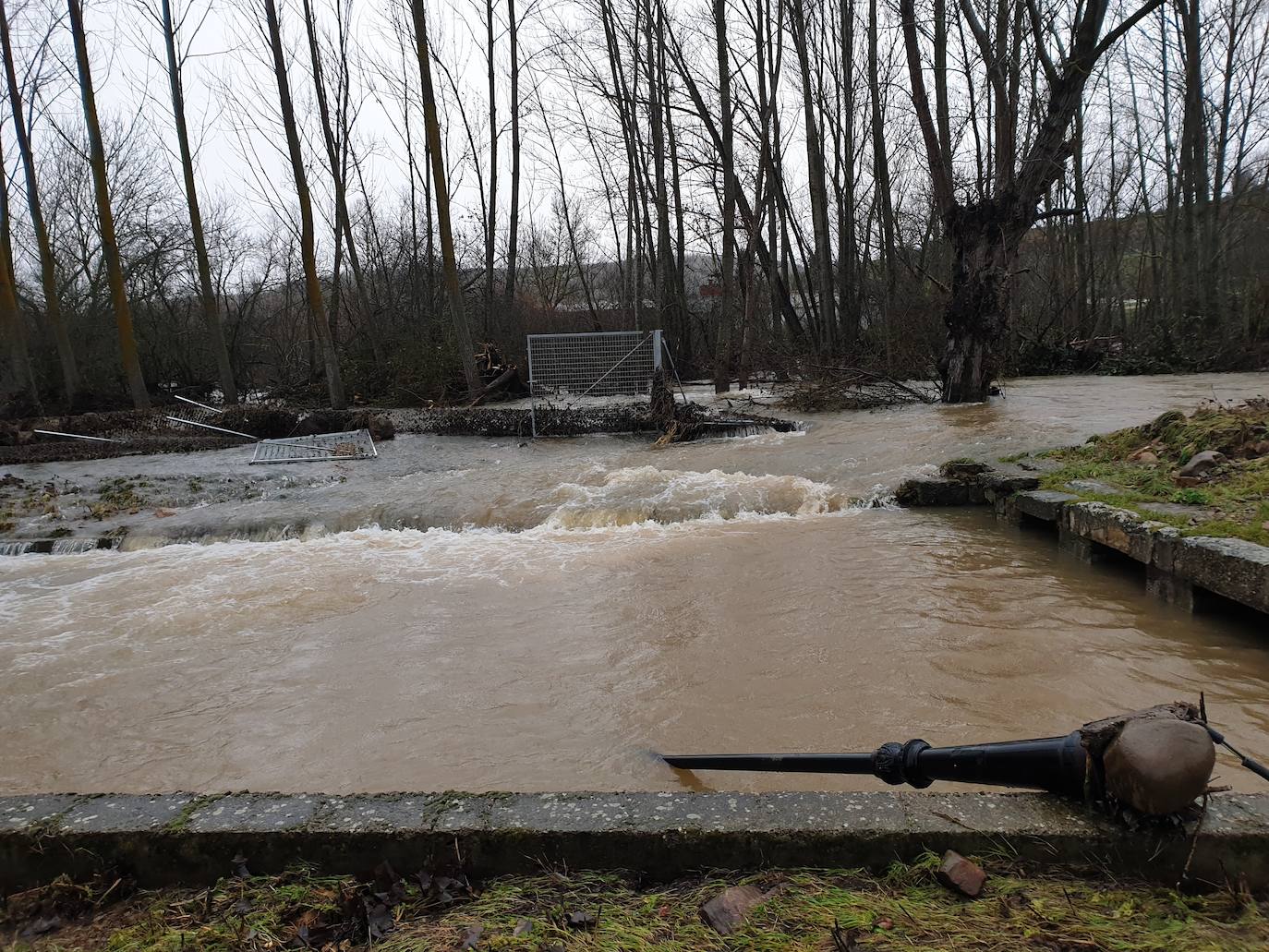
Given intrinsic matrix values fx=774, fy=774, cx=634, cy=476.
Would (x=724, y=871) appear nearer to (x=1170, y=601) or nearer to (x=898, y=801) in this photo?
(x=898, y=801)

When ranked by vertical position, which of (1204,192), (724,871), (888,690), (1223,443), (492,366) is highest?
(1204,192)

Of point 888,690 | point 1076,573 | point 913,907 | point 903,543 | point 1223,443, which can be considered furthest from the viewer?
point 903,543

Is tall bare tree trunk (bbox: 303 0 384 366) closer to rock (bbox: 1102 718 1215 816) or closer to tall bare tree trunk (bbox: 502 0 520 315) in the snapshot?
tall bare tree trunk (bbox: 502 0 520 315)

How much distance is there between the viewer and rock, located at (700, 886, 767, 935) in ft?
5.83

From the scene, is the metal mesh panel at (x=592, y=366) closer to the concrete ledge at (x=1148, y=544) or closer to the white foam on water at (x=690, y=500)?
the white foam on water at (x=690, y=500)

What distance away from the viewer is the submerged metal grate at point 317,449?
1155cm

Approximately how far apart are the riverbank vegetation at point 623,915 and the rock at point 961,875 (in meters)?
0.02

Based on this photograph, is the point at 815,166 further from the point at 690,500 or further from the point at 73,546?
the point at 73,546

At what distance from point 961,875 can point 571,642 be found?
10.3ft

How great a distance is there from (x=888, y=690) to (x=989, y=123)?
1981 cm

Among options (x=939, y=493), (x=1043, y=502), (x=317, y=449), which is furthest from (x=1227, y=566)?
(x=317, y=449)

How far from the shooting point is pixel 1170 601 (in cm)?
471

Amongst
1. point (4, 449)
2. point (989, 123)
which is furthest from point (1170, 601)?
point (989, 123)

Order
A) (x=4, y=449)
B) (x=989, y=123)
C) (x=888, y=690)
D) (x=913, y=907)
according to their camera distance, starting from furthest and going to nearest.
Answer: (x=989, y=123) → (x=4, y=449) → (x=888, y=690) → (x=913, y=907)
